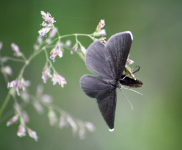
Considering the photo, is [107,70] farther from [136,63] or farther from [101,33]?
[136,63]

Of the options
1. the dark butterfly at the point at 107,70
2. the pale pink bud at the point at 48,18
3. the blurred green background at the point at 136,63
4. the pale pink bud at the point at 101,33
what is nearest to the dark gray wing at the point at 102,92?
the dark butterfly at the point at 107,70

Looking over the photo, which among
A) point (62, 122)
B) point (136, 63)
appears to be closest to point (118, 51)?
point (62, 122)

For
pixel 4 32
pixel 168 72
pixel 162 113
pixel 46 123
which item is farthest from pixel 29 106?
pixel 168 72

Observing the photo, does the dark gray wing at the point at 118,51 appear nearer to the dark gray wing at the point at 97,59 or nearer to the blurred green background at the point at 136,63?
the dark gray wing at the point at 97,59

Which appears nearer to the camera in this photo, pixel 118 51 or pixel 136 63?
pixel 118 51

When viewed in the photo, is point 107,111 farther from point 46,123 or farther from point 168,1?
point 168,1

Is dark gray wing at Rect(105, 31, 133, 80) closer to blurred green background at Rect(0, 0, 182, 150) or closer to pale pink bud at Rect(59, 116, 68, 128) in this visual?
pale pink bud at Rect(59, 116, 68, 128)
